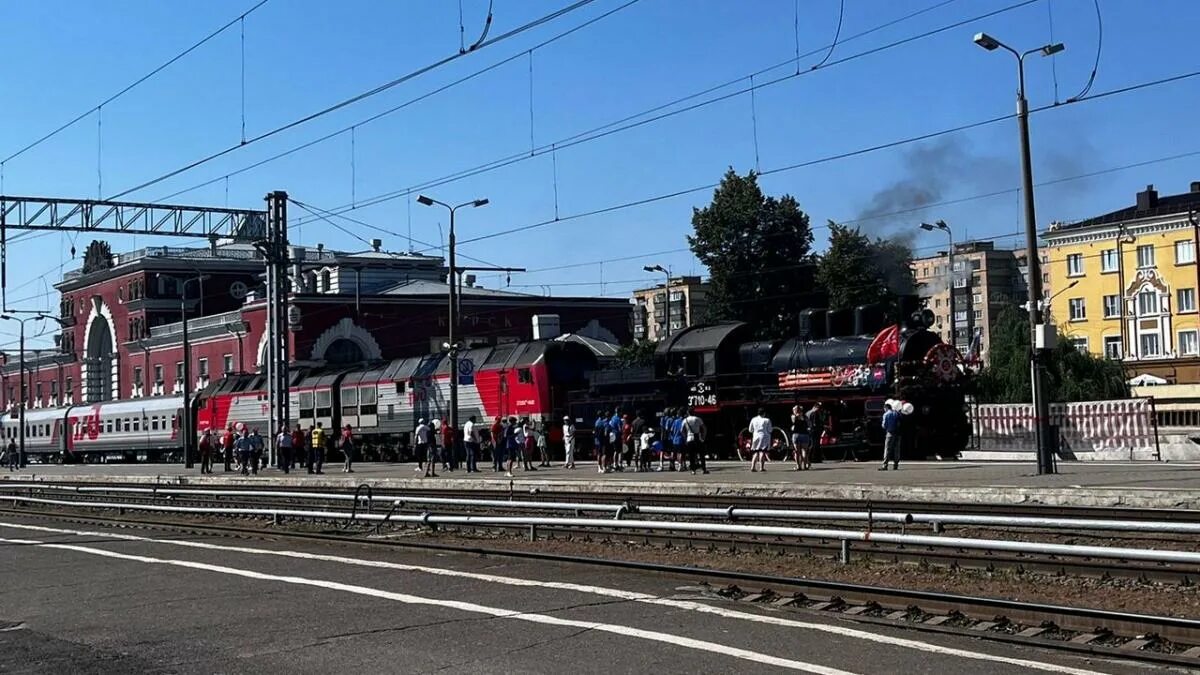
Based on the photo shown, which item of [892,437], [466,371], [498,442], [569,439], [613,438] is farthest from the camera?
[466,371]

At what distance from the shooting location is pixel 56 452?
72812mm

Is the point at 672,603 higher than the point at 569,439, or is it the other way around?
the point at 569,439

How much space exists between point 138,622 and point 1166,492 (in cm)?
1497

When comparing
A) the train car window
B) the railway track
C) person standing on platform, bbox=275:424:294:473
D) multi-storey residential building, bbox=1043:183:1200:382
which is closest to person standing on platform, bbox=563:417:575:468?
person standing on platform, bbox=275:424:294:473

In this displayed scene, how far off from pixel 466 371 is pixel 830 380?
13463mm

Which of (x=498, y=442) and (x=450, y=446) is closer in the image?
(x=498, y=442)

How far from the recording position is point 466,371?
43219 millimetres

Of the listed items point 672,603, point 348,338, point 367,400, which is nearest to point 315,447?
point 367,400

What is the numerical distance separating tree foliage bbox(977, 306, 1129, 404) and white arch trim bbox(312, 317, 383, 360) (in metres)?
32.4

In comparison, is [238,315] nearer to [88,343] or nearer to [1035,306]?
[88,343]

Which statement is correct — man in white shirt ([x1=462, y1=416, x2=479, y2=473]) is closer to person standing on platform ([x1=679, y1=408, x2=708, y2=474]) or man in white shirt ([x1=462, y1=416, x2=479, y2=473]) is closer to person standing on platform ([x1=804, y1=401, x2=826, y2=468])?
person standing on platform ([x1=679, y1=408, x2=708, y2=474])

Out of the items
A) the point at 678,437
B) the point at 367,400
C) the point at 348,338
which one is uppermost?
the point at 348,338

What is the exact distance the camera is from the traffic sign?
4316 centimetres

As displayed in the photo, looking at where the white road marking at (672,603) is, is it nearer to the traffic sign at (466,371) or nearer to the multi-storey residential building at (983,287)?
the traffic sign at (466,371)
